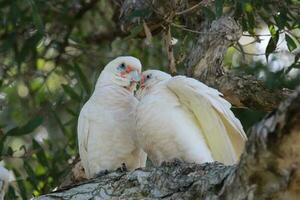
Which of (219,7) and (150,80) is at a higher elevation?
(219,7)

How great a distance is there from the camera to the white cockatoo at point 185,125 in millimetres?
3238

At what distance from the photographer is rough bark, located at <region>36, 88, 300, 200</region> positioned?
208cm

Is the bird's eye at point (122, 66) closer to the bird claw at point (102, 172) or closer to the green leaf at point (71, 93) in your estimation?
the bird claw at point (102, 172)

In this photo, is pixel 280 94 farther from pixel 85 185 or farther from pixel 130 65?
pixel 85 185

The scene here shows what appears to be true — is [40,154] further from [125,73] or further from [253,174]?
[253,174]

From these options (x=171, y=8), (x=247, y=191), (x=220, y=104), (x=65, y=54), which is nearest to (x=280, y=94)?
(x=220, y=104)

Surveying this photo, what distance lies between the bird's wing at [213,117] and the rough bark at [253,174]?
44 centimetres

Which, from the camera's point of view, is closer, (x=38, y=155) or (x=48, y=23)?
(x=38, y=155)

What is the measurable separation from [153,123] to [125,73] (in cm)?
50

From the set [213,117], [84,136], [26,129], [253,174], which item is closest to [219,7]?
[213,117]

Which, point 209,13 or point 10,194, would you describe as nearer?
point 209,13

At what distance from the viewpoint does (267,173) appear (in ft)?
7.23

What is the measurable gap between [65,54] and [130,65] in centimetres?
Result: 156

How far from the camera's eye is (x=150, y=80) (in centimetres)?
349
